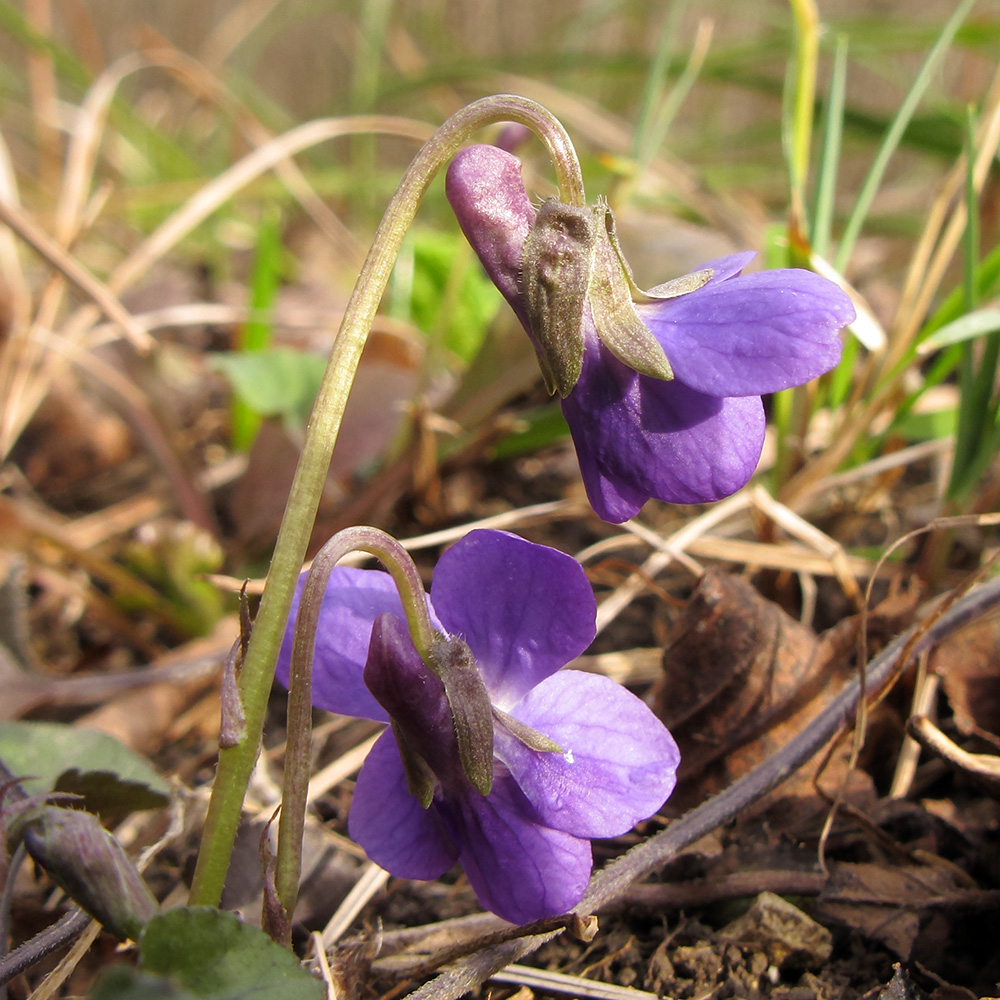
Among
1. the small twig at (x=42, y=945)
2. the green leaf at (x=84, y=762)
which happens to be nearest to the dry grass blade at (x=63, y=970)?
the small twig at (x=42, y=945)

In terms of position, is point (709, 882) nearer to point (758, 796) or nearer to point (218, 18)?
point (758, 796)

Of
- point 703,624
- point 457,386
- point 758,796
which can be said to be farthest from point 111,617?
point 758,796

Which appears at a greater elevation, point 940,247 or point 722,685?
point 940,247

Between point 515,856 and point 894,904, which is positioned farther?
point 894,904

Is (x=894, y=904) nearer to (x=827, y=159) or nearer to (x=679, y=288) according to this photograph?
(x=679, y=288)

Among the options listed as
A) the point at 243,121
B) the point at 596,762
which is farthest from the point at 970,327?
the point at 243,121

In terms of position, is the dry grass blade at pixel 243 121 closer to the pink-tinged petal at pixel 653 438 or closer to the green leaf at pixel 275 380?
the green leaf at pixel 275 380

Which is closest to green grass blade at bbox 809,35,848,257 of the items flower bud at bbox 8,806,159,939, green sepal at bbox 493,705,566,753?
green sepal at bbox 493,705,566,753
